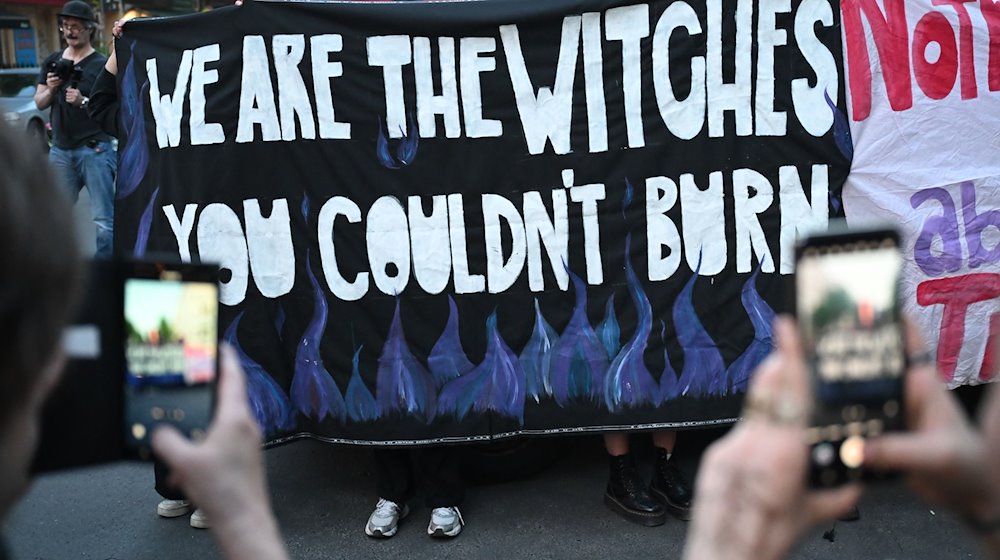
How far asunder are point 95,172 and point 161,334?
5764mm

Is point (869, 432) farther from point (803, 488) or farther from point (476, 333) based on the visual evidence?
point (476, 333)

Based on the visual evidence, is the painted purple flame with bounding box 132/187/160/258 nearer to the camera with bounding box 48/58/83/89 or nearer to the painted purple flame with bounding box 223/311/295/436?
the painted purple flame with bounding box 223/311/295/436

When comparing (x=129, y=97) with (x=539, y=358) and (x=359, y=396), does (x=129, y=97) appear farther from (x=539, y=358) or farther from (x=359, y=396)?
(x=539, y=358)

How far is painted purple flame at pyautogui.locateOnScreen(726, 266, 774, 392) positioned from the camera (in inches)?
146

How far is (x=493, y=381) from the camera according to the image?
A: 3682 mm

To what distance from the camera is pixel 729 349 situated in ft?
12.2

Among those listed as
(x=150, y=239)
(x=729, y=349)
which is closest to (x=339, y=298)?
(x=150, y=239)

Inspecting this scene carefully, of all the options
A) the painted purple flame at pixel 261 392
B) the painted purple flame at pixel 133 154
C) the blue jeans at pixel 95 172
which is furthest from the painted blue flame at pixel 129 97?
the blue jeans at pixel 95 172

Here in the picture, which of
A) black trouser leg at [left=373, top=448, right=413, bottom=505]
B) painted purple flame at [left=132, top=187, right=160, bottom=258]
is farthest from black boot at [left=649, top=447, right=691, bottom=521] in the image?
painted purple flame at [left=132, top=187, right=160, bottom=258]

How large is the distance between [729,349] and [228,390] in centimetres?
286

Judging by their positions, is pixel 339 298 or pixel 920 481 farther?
pixel 339 298

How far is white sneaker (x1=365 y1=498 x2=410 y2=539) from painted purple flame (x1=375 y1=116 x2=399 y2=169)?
137 cm

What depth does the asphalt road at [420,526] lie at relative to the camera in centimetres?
355

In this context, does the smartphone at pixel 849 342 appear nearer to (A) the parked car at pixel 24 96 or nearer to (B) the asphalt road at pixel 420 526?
(B) the asphalt road at pixel 420 526
